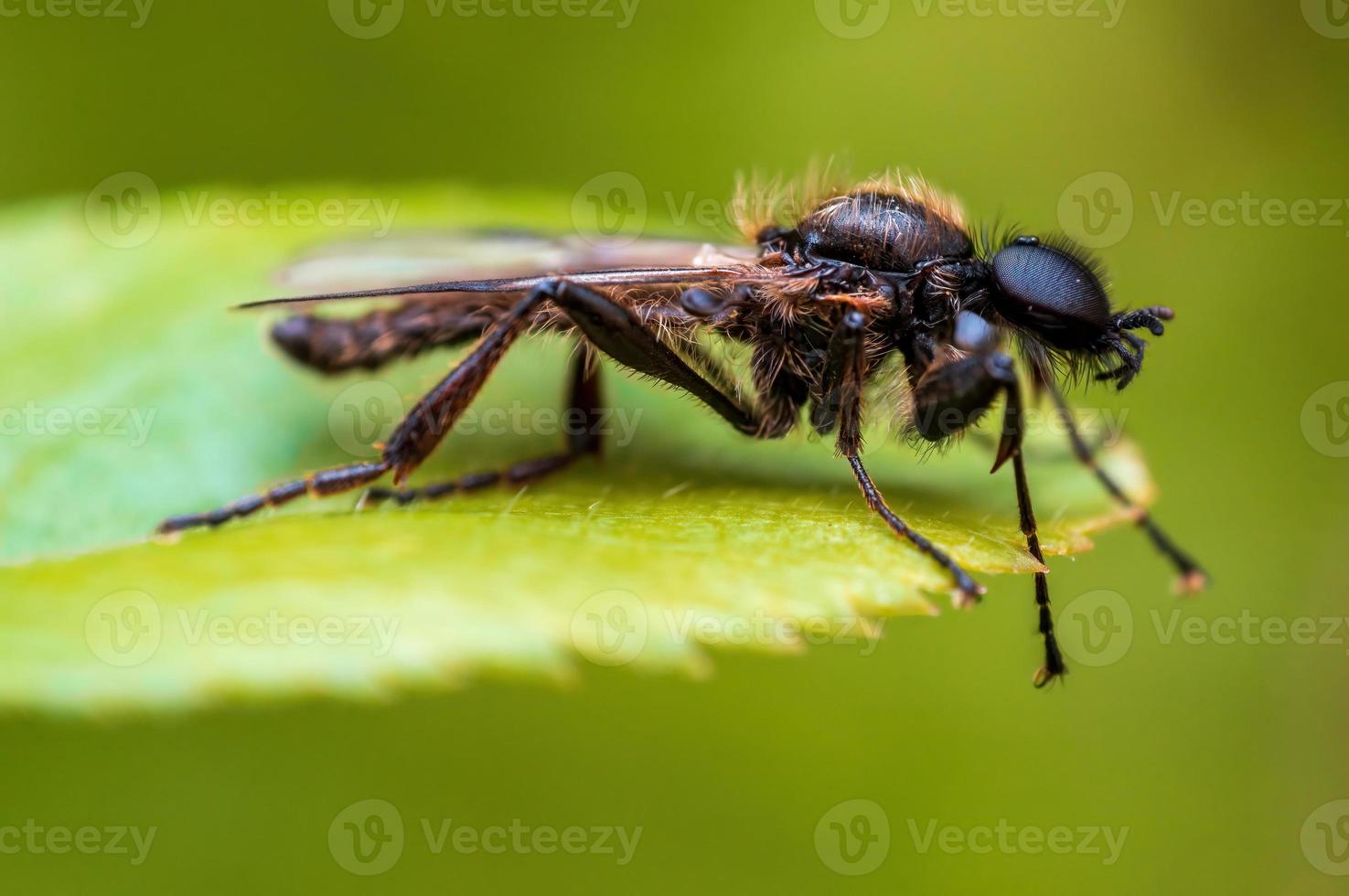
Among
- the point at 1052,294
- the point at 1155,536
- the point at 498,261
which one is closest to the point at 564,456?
the point at 498,261

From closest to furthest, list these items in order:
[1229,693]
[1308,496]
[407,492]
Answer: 1. [407,492]
2. [1229,693]
3. [1308,496]

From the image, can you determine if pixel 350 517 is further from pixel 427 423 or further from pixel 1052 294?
pixel 1052 294

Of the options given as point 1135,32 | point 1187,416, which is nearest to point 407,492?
point 1187,416

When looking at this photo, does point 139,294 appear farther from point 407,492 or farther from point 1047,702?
point 1047,702

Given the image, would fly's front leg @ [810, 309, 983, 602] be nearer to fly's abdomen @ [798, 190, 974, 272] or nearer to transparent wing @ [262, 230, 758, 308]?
fly's abdomen @ [798, 190, 974, 272]

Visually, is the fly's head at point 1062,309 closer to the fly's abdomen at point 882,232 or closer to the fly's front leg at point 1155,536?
the fly's abdomen at point 882,232

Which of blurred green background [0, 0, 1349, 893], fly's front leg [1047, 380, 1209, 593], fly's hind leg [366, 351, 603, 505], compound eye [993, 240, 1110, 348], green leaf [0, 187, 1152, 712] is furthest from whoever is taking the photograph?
blurred green background [0, 0, 1349, 893]

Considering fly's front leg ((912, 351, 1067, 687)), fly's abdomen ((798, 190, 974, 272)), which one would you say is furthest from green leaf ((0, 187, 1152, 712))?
fly's abdomen ((798, 190, 974, 272))
